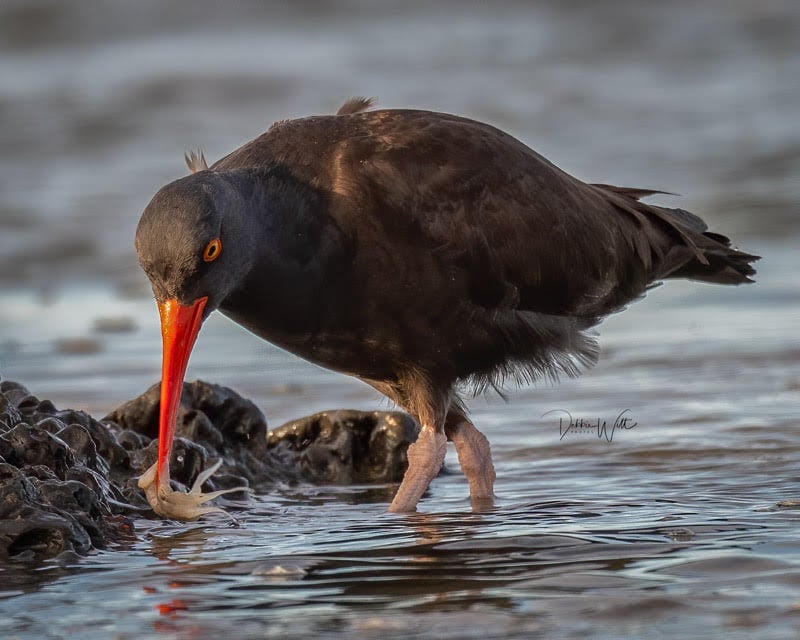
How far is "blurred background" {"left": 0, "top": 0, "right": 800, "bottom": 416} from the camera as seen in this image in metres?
12.1

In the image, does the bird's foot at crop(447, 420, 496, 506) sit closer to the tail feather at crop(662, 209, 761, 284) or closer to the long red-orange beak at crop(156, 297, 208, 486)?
the tail feather at crop(662, 209, 761, 284)

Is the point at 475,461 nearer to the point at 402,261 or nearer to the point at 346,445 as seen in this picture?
the point at 346,445

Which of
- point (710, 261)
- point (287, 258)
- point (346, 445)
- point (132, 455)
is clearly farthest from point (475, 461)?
point (710, 261)

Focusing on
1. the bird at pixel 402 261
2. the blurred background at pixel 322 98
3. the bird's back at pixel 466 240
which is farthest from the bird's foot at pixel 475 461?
the blurred background at pixel 322 98

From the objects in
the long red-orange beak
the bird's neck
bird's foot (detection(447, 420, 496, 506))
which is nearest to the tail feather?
bird's foot (detection(447, 420, 496, 506))

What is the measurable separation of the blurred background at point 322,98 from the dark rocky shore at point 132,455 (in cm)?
272

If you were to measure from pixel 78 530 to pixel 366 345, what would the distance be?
1486 millimetres

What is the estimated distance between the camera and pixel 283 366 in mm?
9047

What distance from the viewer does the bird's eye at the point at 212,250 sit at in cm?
504

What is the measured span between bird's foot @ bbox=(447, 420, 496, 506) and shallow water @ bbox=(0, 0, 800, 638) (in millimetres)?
118

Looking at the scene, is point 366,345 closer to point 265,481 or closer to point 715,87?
point 265,481

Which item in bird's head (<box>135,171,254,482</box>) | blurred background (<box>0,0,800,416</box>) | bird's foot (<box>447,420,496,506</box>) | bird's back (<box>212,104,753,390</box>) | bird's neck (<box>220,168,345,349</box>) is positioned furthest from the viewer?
blurred background (<box>0,0,800,416</box>)

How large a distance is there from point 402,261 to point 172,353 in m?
1.07

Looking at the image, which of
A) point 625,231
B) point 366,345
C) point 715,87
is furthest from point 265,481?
point 715,87
